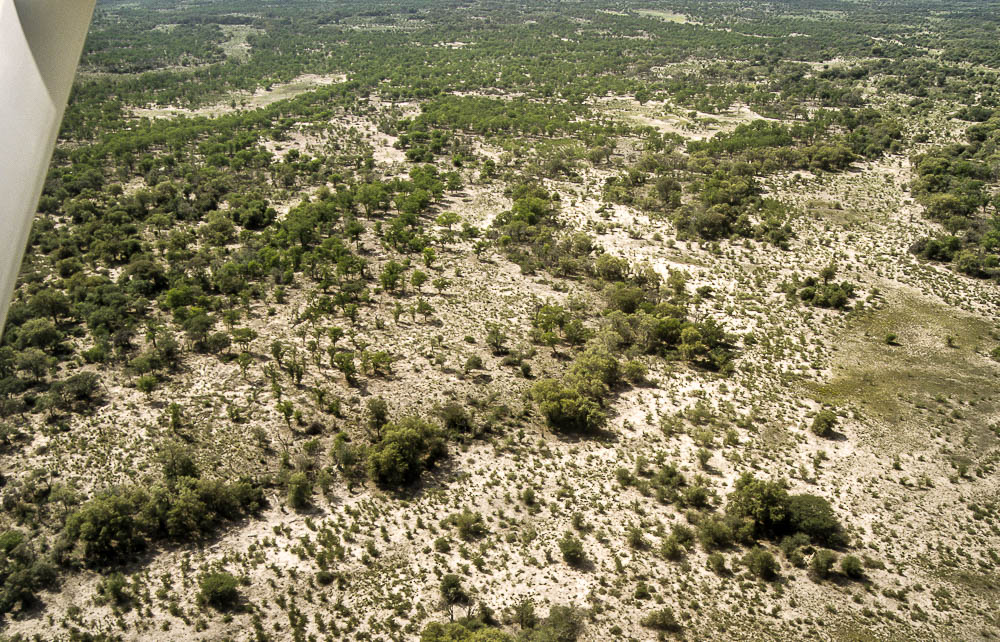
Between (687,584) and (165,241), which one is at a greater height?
(165,241)

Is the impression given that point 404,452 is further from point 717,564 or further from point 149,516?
point 717,564

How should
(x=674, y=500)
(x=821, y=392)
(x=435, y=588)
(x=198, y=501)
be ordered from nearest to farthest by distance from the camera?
(x=435, y=588) < (x=198, y=501) < (x=674, y=500) < (x=821, y=392)

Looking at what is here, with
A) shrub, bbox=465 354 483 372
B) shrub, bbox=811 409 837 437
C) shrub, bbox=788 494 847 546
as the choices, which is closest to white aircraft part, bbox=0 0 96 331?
shrub, bbox=788 494 847 546

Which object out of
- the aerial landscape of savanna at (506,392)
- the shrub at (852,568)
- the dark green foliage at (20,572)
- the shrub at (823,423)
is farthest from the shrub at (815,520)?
the dark green foliage at (20,572)

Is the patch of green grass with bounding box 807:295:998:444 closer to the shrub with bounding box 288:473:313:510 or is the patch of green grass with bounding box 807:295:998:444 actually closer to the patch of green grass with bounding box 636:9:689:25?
the shrub with bounding box 288:473:313:510

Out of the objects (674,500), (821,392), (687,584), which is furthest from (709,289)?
(687,584)

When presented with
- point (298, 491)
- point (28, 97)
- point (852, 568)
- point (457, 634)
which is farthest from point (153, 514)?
point (852, 568)

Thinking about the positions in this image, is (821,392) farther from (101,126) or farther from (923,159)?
(101,126)
